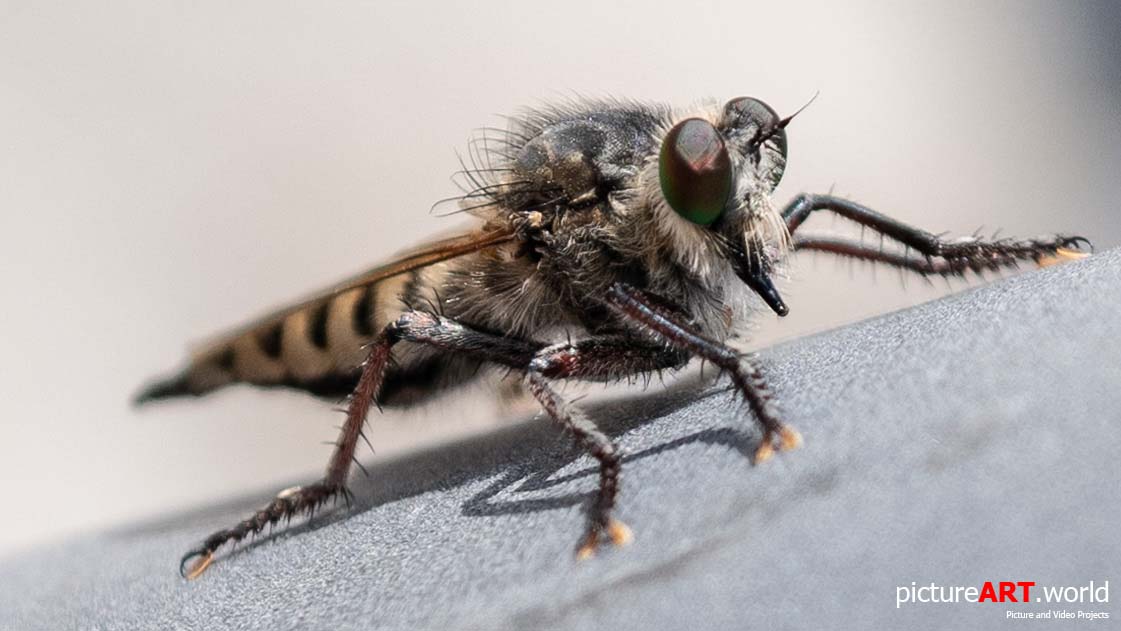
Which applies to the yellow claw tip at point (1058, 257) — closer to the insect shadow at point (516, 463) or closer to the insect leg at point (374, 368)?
the insect shadow at point (516, 463)

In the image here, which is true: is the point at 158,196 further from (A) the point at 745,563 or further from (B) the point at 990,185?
(A) the point at 745,563

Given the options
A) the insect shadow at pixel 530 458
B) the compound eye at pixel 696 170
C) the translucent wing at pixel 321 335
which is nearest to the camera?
the insect shadow at pixel 530 458

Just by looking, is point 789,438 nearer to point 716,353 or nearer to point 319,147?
point 716,353

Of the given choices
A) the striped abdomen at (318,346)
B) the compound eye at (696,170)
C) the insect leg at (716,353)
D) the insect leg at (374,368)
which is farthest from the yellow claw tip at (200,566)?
the compound eye at (696,170)

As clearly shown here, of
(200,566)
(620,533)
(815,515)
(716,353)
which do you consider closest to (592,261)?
(716,353)

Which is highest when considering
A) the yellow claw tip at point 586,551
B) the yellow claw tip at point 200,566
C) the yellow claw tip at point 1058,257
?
the yellow claw tip at point 1058,257

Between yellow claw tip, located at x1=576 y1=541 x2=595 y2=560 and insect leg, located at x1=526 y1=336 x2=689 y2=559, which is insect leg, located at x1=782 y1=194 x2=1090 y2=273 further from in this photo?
yellow claw tip, located at x1=576 y1=541 x2=595 y2=560
